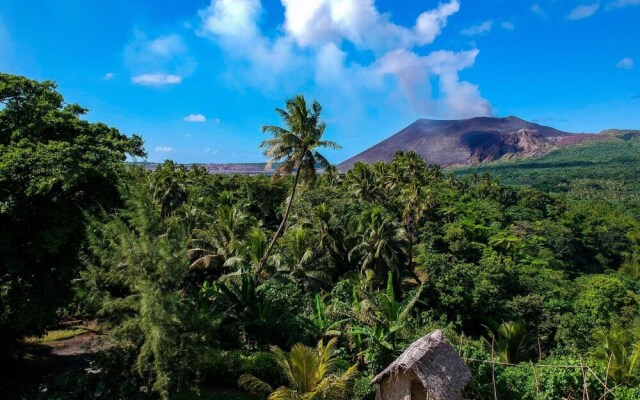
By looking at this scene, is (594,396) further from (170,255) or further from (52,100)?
(52,100)

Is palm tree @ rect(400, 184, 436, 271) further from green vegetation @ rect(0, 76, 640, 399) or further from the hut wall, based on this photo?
the hut wall

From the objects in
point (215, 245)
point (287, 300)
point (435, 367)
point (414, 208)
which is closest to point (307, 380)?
point (435, 367)

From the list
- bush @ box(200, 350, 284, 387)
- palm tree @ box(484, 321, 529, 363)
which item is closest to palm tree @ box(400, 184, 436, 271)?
palm tree @ box(484, 321, 529, 363)

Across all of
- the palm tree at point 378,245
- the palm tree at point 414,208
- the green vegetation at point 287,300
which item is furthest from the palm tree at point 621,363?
the palm tree at point 414,208

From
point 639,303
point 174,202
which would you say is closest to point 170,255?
point 174,202

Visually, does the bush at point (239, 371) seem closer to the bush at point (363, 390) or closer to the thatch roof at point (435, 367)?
the bush at point (363, 390)

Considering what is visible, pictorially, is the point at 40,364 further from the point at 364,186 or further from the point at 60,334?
the point at 364,186
